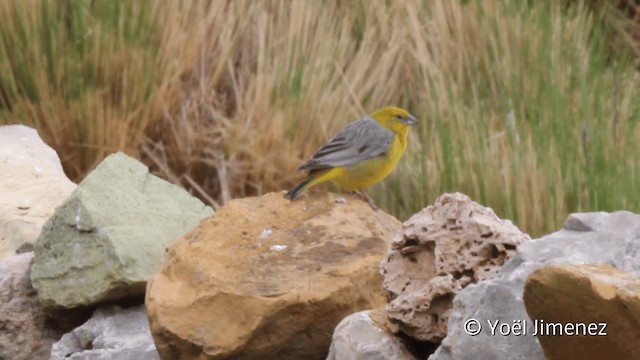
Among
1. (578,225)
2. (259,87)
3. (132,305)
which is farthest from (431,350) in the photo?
(259,87)

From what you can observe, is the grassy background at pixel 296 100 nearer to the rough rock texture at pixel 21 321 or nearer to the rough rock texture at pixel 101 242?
the rough rock texture at pixel 101 242

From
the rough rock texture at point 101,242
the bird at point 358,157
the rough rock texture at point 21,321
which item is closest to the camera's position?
the rough rock texture at point 101,242

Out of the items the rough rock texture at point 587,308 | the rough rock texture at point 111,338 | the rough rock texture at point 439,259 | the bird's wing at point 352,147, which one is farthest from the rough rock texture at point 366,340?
the bird's wing at point 352,147

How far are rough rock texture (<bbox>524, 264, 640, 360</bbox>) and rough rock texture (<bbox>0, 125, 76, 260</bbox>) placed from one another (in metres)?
2.44

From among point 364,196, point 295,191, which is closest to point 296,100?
point 364,196

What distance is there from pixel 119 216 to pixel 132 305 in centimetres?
29

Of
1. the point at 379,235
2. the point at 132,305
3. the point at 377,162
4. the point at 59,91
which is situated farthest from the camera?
the point at 59,91

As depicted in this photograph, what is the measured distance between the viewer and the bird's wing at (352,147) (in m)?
5.48

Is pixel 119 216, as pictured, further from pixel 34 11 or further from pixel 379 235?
pixel 34 11

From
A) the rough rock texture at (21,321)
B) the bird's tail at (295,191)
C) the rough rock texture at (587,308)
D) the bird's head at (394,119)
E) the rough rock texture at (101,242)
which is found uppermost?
the rough rock texture at (587,308)

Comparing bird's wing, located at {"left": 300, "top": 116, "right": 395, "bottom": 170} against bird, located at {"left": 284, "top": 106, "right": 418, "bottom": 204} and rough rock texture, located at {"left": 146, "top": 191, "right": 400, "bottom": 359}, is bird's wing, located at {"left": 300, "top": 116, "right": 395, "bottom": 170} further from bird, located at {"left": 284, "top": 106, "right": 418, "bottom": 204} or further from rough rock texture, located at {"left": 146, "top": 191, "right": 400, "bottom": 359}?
rough rock texture, located at {"left": 146, "top": 191, "right": 400, "bottom": 359}

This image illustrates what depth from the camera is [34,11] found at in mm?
6461

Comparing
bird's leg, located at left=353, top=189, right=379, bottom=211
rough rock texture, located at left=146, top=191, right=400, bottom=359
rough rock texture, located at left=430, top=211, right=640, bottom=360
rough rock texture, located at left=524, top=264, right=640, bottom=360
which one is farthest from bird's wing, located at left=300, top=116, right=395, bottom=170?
rough rock texture, located at left=524, top=264, right=640, bottom=360

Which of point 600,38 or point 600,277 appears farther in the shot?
point 600,38
